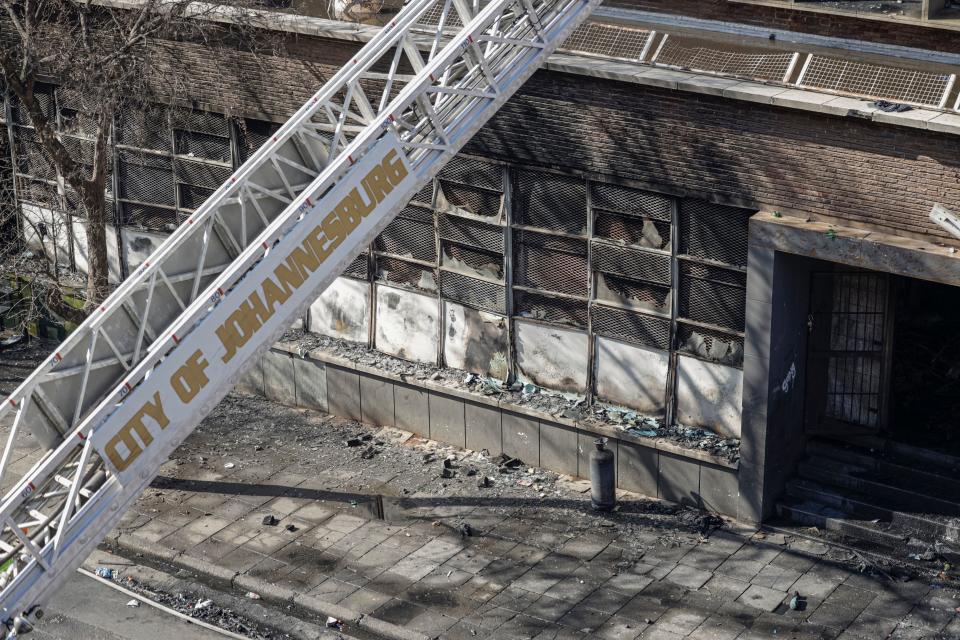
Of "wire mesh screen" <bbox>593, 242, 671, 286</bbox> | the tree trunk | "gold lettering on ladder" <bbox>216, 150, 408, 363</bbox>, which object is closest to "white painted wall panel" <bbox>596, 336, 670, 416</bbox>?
"wire mesh screen" <bbox>593, 242, 671, 286</bbox>

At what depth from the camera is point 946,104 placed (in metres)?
15.2

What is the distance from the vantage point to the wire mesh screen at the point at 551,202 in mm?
17344

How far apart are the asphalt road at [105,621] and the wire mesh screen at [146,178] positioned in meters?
7.44

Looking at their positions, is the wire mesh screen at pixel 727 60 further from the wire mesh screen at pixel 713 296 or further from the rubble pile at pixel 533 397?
the rubble pile at pixel 533 397

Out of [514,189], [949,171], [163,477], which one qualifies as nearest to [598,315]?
[514,189]

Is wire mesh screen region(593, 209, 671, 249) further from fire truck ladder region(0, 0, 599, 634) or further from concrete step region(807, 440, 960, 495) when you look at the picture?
concrete step region(807, 440, 960, 495)

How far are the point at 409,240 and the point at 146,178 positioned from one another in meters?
4.94

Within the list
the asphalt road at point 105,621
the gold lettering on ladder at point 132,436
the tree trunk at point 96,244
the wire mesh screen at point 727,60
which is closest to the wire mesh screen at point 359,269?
the tree trunk at point 96,244

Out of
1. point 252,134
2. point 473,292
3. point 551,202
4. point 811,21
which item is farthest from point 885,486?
point 252,134

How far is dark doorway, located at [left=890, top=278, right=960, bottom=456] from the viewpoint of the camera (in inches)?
694

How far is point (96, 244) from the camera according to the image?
1733cm

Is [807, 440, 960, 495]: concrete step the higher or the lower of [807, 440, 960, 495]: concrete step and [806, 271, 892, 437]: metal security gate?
the lower

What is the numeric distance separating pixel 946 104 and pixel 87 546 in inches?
415

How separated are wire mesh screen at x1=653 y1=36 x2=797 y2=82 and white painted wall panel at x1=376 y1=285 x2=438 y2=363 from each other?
4.96 m
